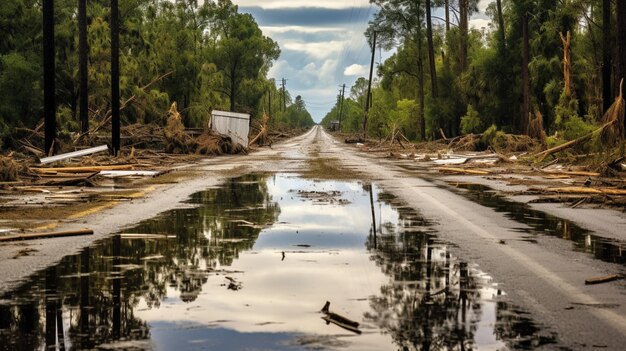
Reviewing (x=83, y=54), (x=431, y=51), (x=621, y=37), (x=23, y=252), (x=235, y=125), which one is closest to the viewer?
(x=23, y=252)

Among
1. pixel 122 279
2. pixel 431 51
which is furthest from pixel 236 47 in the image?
pixel 122 279

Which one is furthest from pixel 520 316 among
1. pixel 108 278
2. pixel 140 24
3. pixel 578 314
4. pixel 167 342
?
pixel 140 24

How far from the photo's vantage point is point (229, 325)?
5.37 m

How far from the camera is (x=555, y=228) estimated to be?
36.9 feet

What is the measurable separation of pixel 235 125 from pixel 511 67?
20564 millimetres

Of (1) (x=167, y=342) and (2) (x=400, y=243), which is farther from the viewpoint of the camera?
(2) (x=400, y=243)

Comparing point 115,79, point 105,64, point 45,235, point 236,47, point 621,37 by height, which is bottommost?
point 45,235

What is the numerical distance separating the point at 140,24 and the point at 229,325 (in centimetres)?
5378

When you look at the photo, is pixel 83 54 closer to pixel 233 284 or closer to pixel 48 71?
pixel 48 71

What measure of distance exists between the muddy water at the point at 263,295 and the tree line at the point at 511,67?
20.1 m

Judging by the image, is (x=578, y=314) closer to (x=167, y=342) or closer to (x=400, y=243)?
(x=167, y=342)

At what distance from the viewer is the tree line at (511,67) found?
35106 millimetres

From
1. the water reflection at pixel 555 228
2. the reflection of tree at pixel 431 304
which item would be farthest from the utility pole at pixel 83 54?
the reflection of tree at pixel 431 304

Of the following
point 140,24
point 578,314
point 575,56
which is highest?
point 140,24
